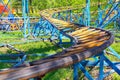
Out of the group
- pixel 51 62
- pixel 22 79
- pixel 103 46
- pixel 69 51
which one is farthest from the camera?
pixel 103 46

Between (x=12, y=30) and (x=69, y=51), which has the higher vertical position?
(x=69, y=51)

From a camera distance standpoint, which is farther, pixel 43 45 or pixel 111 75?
pixel 43 45

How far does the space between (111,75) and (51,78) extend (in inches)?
46.9

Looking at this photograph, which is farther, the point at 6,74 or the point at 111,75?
the point at 111,75

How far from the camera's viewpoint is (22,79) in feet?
6.97

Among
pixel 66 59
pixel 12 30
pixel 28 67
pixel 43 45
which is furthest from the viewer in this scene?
pixel 12 30

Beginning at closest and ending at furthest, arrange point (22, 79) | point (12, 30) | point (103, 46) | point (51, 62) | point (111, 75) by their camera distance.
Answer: point (22, 79) → point (51, 62) → point (103, 46) → point (111, 75) → point (12, 30)

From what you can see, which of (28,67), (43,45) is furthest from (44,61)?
(43,45)

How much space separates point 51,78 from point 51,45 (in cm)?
402

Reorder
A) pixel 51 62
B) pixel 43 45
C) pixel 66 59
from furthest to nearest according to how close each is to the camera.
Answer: pixel 43 45, pixel 66 59, pixel 51 62

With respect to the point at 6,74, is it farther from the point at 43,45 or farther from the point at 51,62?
the point at 43,45

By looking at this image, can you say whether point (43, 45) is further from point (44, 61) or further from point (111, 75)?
point (44, 61)

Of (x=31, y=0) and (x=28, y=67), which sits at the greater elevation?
(x=28, y=67)

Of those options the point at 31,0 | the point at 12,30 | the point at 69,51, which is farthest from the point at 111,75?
the point at 31,0
